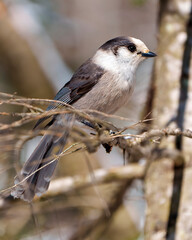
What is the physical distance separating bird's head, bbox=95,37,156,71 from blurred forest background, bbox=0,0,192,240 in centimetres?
30

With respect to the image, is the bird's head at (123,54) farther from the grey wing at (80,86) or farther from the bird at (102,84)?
the grey wing at (80,86)

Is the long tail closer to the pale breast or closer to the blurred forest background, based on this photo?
the blurred forest background


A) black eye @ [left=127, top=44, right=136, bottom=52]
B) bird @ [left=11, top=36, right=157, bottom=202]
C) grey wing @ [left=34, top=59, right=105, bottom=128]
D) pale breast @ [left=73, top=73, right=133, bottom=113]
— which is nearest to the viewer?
bird @ [left=11, top=36, right=157, bottom=202]

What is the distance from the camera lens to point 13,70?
224 inches

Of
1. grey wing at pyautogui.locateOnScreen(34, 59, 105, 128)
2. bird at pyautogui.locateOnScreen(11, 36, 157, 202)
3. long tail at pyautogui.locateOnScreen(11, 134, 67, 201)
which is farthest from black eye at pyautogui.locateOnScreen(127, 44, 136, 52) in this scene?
long tail at pyautogui.locateOnScreen(11, 134, 67, 201)

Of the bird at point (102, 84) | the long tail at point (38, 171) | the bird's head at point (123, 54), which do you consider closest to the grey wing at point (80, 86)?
the bird at point (102, 84)

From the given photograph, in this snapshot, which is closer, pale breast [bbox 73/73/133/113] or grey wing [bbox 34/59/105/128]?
pale breast [bbox 73/73/133/113]

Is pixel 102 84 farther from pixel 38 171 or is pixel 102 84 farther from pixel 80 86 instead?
pixel 38 171

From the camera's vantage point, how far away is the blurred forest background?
3092 millimetres

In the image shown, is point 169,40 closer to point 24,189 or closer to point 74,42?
point 24,189

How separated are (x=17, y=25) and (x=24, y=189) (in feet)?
12.7

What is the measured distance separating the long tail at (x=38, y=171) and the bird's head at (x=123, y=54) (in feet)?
2.55

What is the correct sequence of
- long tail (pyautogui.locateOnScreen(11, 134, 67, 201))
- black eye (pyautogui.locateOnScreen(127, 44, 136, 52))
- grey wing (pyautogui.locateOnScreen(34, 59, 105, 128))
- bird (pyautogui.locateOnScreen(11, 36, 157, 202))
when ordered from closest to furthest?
1. long tail (pyautogui.locateOnScreen(11, 134, 67, 201))
2. bird (pyautogui.locateOnScreen(11, 36, 157, 202))
3. grey wing (pyautogui.locateOnScreen(34, 59, 105, 128))
4. black eye (pyautogui.locateOnScreen(127, 44, 136, 52))

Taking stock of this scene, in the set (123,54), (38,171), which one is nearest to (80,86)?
(123,54)
